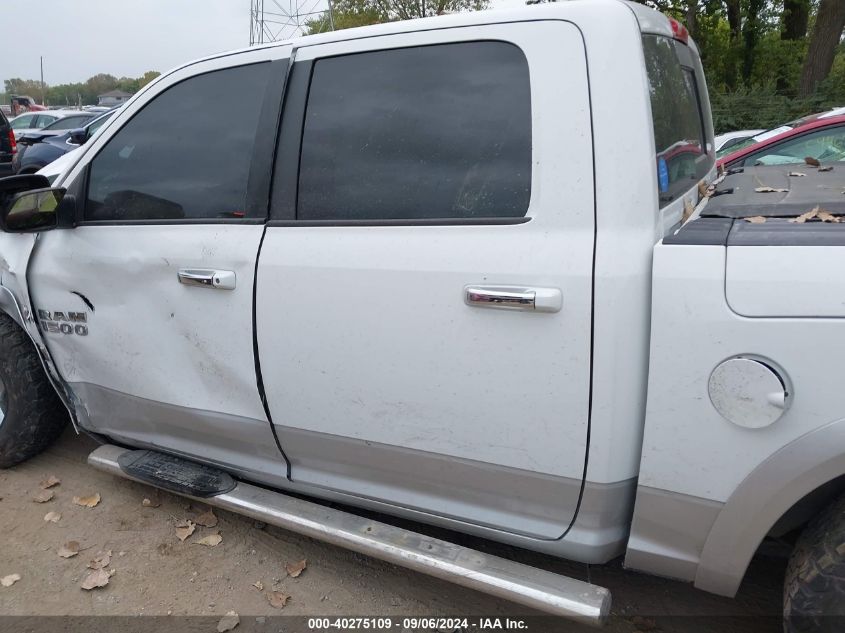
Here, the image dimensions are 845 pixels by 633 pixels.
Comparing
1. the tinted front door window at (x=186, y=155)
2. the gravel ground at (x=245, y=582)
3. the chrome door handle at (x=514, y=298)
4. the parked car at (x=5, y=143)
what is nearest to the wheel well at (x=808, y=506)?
the gravel ground at (x=245, y=582)

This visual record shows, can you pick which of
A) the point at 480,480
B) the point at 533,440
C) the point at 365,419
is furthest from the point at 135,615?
the point at 533,440

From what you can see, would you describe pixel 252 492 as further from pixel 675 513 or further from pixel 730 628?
pixel 730 628

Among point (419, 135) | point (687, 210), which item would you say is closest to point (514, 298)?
point (419, 135)

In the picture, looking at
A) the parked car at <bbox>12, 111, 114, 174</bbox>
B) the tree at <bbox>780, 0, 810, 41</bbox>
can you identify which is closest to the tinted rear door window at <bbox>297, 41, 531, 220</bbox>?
the parked car at <bbox>12, 111, 114, 174</bbox>

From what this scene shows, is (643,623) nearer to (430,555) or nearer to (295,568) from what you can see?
(430,555)

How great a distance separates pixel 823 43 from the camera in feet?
49.9

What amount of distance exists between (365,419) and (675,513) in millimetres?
997

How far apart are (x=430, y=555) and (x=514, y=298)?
905mm

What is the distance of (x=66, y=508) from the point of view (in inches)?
127

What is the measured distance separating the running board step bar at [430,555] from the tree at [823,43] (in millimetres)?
16864

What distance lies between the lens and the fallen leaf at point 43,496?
3.28 metres

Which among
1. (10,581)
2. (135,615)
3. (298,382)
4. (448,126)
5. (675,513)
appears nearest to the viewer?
(675,513)

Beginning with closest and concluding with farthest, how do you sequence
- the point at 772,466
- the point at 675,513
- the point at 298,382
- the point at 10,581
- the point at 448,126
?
1. the point at 772,466
2. the point at 675,513
3. the point at 448,126
4. the point at 298,382
5. the point at 10,581

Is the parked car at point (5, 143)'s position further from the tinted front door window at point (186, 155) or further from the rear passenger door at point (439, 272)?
the rear passenger door at point (439, 272)
